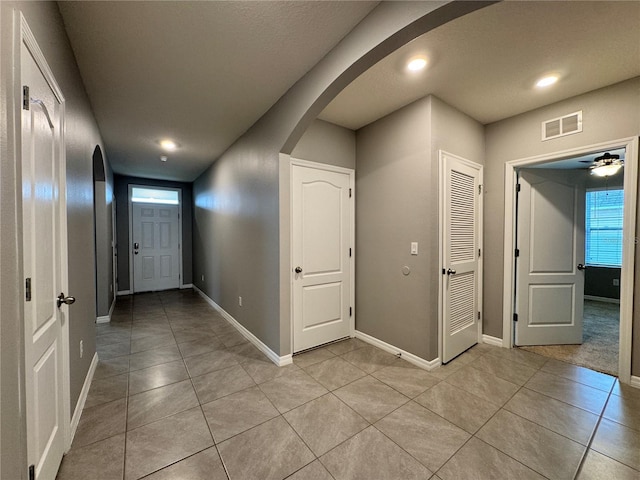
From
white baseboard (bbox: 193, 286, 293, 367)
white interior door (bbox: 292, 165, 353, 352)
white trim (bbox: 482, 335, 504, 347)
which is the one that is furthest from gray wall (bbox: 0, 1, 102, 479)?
white trim (bbox: 482, 335, 504, 347)

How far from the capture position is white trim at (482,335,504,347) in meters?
2.97

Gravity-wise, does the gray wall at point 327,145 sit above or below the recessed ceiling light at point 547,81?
below

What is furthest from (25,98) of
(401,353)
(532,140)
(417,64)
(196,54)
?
(532,140)

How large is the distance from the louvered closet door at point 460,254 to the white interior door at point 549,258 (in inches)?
18.0

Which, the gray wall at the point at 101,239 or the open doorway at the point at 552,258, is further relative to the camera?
the gray wall at the point at 101,239

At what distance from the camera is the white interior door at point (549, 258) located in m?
2.93

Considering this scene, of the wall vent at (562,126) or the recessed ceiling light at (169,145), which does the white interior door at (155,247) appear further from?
the wall vent at (562,126)

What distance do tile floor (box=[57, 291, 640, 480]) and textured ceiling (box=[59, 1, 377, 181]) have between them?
8.42 ft

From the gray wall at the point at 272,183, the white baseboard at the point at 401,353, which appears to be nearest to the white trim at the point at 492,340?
the white baseboard at the point at 401,353

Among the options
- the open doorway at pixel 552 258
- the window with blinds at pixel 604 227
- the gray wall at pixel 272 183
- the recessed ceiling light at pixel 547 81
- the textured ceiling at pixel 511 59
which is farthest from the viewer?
the window with blinds at pixel 604 227

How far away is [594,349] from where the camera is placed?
2.89 metres

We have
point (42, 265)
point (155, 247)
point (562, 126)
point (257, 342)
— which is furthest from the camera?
point (155, 247)

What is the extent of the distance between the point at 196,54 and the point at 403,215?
2179 millimetres

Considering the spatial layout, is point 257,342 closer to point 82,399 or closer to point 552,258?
point 82,399
